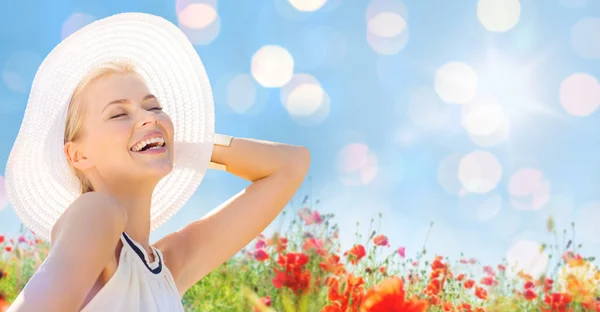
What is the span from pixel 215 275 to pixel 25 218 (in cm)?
284

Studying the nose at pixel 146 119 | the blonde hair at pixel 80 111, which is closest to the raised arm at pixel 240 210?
the blonde hair at pixel 80 111

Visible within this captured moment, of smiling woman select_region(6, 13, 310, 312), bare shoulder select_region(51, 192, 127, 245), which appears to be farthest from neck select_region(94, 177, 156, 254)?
bare shoulder select_region(51, 192, 127, 245)

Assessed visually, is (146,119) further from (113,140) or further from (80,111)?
(80,111)

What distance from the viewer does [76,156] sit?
1.97m

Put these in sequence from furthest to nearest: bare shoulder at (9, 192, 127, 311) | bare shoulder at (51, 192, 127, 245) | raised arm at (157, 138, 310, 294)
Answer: raised arm at (157, 138, 310, 294), bare shoulder at (51, 192, 127, 245), bare shoulder at (9, 192, 127, 311)

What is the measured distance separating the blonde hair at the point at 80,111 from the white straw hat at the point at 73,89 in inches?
0.8

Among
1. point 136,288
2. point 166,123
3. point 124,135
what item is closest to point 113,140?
point 124,135

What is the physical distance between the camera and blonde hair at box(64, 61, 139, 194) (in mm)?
1973

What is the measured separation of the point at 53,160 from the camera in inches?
80.0

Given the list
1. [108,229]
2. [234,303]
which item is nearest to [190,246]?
[108,229]

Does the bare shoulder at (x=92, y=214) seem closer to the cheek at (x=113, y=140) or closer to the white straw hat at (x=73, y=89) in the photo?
the cheek at (x=113, y=140)

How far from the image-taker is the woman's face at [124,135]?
6.20ft

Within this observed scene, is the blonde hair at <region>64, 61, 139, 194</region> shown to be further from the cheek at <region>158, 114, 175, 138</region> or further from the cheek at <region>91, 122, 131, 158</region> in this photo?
the cheek at <region>158, 114, 175, 138</region>

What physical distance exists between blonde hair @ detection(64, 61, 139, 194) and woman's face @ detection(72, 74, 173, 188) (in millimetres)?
28
